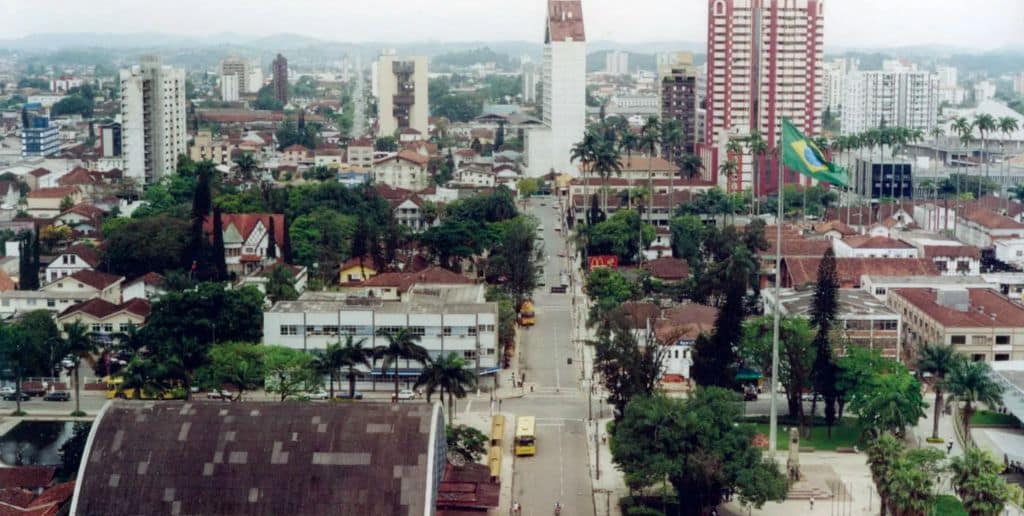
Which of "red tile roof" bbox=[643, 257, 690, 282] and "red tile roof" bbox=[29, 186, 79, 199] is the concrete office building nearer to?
"red tile roof" bbox=[29, 186, 79, 199]

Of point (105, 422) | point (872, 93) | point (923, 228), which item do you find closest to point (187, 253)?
point (105, 422)

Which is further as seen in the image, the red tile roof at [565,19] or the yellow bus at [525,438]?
the red tile roof at [565,19]

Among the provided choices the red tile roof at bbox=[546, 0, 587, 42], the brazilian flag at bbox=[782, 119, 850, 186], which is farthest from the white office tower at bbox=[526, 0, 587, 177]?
the brazilian flag at bbox=[782, 119, 850, 186]

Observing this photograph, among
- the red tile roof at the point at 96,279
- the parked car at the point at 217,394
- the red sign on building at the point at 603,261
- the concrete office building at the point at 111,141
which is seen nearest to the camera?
the parked car at the point at 217,394

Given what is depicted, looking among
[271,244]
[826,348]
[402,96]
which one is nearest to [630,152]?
[271,244]

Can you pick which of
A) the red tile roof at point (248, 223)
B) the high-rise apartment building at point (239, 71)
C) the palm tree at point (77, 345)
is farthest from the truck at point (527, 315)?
the high-rise apartment building at point (239, 71)

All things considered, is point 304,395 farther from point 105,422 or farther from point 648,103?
point 648,103

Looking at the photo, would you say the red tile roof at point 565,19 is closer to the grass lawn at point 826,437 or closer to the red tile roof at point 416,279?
the red tile roof at point 416,279
